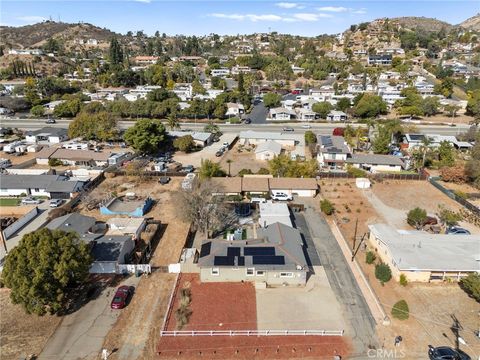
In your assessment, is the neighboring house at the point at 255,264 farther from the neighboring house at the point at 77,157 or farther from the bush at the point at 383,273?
the neighboring house at the point at 77,157

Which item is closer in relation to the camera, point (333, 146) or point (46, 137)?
point (333, 146)

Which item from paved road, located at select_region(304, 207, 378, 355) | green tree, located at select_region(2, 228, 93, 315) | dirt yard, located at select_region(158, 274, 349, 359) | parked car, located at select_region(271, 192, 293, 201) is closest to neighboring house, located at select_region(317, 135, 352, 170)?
parked car, located at select_region(271, 192, 293, 201)

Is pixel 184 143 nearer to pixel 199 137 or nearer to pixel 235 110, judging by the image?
pixel 199 137

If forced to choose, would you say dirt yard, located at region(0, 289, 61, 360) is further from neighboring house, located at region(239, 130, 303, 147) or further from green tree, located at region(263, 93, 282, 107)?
green tree, located at region(263, 93, 282, 107)

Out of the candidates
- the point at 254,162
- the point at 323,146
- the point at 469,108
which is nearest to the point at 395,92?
the point at 469,108

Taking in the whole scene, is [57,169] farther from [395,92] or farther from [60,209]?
[395,92]

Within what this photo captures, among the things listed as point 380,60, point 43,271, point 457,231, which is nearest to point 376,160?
point 457,231

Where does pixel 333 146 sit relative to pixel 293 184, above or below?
above
